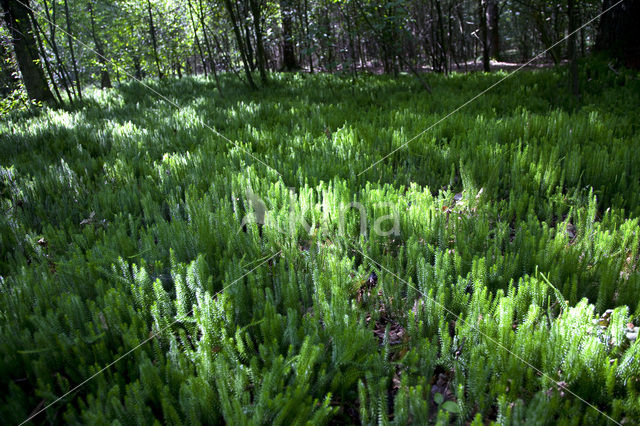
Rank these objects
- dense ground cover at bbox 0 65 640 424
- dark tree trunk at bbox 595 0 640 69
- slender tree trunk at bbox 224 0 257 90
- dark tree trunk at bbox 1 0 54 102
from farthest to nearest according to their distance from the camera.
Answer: dark tree trunk at bbox 1 0 54 102 < slender tree trunk at bbox 224 0 257 90 < dark tree trunk at bbox 595 0 640 69 < dense ground cover at bbox 0 65 640 424

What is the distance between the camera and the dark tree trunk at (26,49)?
27.2 feet

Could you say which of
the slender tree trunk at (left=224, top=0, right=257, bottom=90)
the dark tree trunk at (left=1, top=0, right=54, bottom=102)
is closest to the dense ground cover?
the slender tree trunk at (left=224, top=0, right=257, bottom=90)

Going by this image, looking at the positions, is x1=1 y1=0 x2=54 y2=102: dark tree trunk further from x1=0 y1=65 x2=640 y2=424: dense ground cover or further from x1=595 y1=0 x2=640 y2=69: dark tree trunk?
x1=595 y1=0 x2=640 y2=69: dark tree trunk

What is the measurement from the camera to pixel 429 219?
2246 millimetres

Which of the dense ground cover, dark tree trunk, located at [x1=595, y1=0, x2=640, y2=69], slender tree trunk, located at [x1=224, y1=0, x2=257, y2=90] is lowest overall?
the dense ground cover

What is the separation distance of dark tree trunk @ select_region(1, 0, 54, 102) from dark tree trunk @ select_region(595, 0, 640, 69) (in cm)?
1173

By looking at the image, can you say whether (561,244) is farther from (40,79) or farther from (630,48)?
(40,79)

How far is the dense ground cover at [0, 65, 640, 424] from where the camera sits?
1235 millimetres

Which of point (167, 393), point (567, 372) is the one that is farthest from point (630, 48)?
point (167, 393)

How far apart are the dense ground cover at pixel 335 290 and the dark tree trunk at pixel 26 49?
23.6 ft

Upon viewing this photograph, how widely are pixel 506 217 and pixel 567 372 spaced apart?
4.46 ft

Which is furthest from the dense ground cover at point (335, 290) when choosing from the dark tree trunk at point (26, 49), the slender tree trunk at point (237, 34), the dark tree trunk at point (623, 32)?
the dark tree trunk at point (26, 49)

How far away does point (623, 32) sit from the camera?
6.69 meters

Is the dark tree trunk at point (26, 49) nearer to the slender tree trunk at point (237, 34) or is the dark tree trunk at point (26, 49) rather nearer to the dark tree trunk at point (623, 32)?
the slender tree trunk at point (237, 34)
